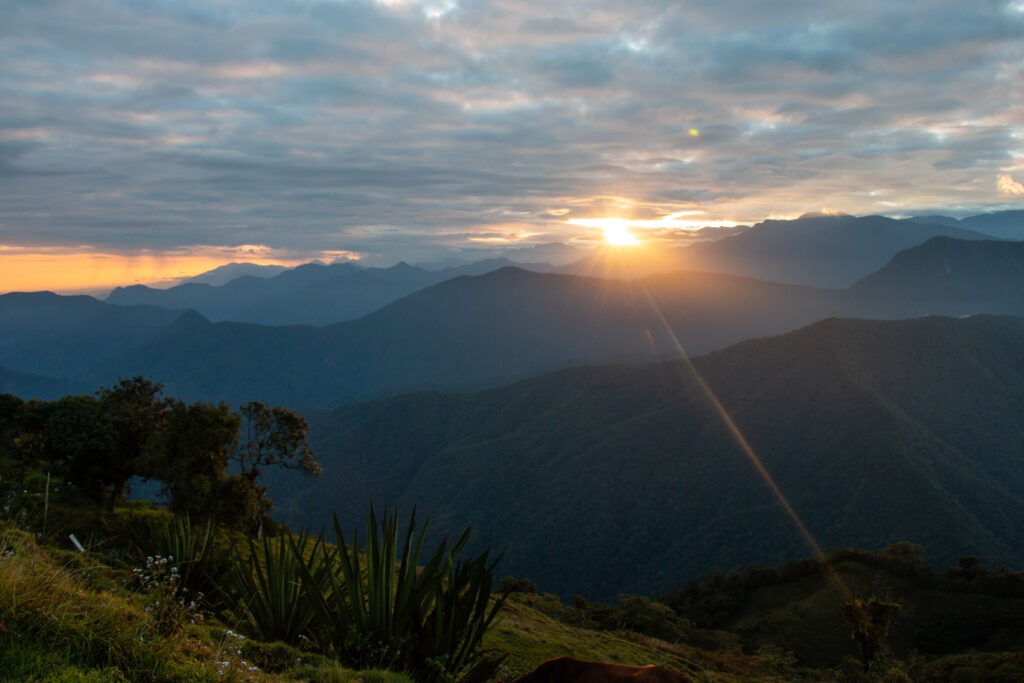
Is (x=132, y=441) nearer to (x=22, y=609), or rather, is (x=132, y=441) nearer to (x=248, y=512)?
(x=248, y=512)

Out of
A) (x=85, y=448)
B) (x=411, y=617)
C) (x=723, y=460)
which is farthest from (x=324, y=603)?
(x=723, y=460)

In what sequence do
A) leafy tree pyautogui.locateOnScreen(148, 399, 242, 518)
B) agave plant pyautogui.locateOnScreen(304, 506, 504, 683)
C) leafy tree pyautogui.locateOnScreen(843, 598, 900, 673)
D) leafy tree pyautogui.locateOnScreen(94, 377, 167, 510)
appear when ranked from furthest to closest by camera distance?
leafy tree pyautogui.locateOnScreen(843, 598, 900, 673), leafy tree pyautogui.locateOnScreen(94, 377, 167, 510), leafy tree pyautogui.locateOnScreen(148, 399, 242, 518), agave plant pyautogui.locateOnScreen(304, 506, 504, 683)

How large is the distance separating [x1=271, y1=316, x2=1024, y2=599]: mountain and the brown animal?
176 ft

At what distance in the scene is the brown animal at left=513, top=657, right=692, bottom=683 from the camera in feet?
14.3

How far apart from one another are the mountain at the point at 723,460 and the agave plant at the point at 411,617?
5120 cm

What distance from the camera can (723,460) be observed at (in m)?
103

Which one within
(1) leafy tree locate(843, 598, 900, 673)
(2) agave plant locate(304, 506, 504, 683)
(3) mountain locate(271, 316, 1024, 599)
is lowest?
(3) mountain locate(271, 316, 1024, 599)

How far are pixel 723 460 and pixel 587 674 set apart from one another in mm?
106463

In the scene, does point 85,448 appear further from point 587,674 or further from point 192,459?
point 587,674

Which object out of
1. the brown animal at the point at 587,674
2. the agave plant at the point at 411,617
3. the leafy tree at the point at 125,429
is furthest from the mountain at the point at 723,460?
the brown animal at the point at 587,674

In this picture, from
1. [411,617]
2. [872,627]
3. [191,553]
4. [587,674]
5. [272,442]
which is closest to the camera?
[587,674]

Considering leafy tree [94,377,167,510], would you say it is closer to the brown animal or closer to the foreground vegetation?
the foreground vegetation

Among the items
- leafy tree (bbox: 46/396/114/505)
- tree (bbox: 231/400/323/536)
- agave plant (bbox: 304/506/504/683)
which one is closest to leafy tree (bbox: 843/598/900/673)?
tree (bbox: 231/400/323/536)

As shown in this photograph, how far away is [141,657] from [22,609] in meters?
0.86
